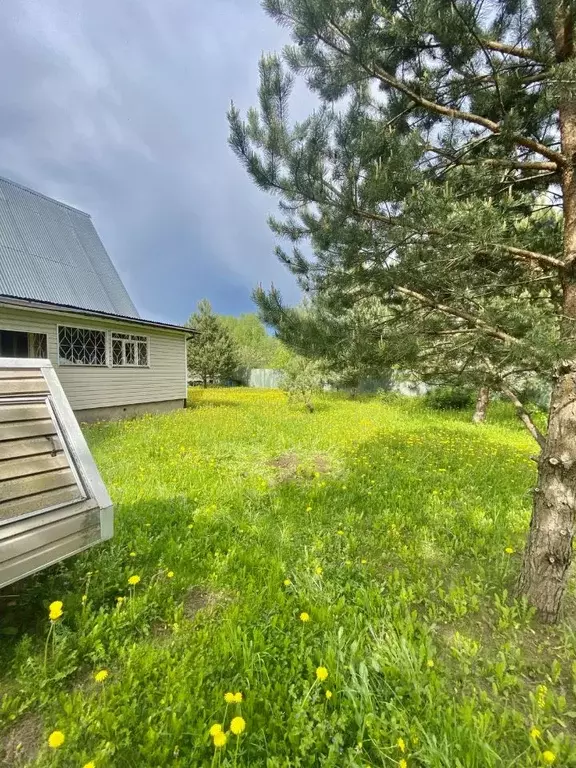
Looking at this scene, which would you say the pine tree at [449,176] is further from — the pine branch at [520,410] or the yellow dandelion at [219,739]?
the yellow dandelion at [219,739]

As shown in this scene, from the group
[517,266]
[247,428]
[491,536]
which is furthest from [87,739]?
[247,428]

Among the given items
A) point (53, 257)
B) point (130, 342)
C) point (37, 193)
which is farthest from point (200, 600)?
point (37, 193)

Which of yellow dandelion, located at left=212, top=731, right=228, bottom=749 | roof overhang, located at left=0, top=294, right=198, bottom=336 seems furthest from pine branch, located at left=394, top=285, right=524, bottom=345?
roof overhang, located at left=0, top=294, right=198, bottom=336

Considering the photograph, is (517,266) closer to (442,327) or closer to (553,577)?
(442,327)

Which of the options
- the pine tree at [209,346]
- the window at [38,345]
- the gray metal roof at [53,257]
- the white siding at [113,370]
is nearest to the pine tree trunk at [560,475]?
the white siding at [113,370]

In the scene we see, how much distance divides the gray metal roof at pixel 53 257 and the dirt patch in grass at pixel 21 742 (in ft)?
31.8

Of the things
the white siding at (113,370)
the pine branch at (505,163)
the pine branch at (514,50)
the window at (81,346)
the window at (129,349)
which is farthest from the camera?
the window at (129,349)

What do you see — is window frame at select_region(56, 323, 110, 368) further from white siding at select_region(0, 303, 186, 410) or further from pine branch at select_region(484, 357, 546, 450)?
pine branch at select_region(484, 357, 546, 450)

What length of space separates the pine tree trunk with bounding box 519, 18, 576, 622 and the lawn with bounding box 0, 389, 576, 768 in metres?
0.21

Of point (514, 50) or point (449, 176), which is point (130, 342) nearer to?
point (449, 176)

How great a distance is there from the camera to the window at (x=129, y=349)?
31.9ft

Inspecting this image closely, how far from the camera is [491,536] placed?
2986 millimetres

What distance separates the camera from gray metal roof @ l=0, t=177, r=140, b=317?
31.0ft

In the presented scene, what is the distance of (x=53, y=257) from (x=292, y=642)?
41.5ft
